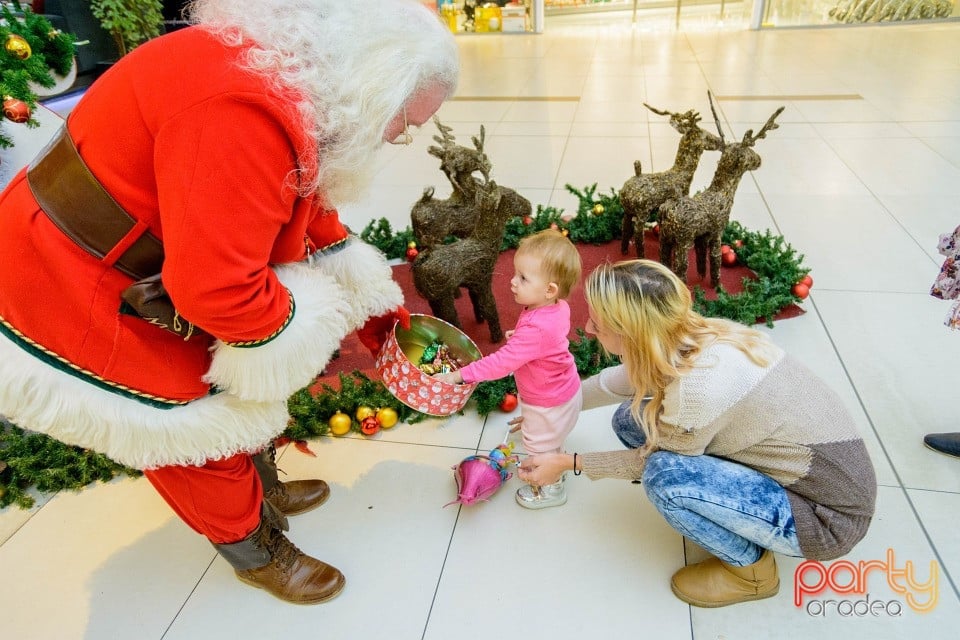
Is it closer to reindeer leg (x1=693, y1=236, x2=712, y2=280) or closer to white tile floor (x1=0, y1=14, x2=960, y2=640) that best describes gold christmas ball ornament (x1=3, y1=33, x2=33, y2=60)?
white tile floor (x1=0, y1=14, x2=960, y2=640)

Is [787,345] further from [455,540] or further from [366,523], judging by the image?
[366,523]

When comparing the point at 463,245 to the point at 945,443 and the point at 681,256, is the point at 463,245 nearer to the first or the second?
the point at 681,256

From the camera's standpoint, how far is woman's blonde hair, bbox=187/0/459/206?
99 centimetres

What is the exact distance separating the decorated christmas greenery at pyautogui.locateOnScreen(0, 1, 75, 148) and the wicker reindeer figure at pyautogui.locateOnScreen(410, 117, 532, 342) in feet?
4.38

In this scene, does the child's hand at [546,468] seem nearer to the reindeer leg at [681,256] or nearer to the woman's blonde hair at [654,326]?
the woman's blonde hair at [654,326]

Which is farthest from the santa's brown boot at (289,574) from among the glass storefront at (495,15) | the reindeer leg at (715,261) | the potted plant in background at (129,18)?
the glass storefront at (495,15)

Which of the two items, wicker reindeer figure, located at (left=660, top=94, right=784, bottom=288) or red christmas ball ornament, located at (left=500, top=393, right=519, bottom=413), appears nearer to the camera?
red christmas ball ornament, located at (left=500, top=393, right=519, bottom=413)

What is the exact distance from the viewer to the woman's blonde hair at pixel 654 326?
1.27 metres

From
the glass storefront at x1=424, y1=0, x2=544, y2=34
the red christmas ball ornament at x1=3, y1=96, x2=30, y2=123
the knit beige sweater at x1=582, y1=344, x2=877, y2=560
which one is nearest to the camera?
the knit beige sweater at x1=582, y1=344, x2=877, y2=560

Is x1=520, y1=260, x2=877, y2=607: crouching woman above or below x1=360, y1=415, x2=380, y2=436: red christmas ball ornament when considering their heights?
above

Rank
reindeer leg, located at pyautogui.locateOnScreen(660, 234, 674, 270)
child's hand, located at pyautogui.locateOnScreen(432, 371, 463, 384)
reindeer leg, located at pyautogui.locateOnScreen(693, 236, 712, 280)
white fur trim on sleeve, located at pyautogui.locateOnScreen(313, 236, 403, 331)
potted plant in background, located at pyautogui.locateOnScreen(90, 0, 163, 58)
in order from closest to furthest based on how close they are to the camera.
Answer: white fur trim on sleeve, located at pyautogui.locateOnScreen(313, 236, 403, 331), child's hand, located at pyautogui.locateOnScreen(432, 371, 463, 384), reindeer leg, located at pyautogui.locateOnScreen(660, 234, 674, 270), reindeer leg, located at pyautogui.locateOnScreen(693, 236, 712, 280), potted plant in background, located at pyautogui.locateOnScreen(90, 0, 163, 58)

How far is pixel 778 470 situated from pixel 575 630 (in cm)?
63

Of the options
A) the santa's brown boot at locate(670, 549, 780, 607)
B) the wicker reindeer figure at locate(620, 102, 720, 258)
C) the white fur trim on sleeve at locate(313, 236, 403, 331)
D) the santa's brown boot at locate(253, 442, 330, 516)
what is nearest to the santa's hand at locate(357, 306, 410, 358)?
the white fur trim on sleeve at locate(313, 236, 403, 331)

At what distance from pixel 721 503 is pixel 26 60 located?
246 cm
